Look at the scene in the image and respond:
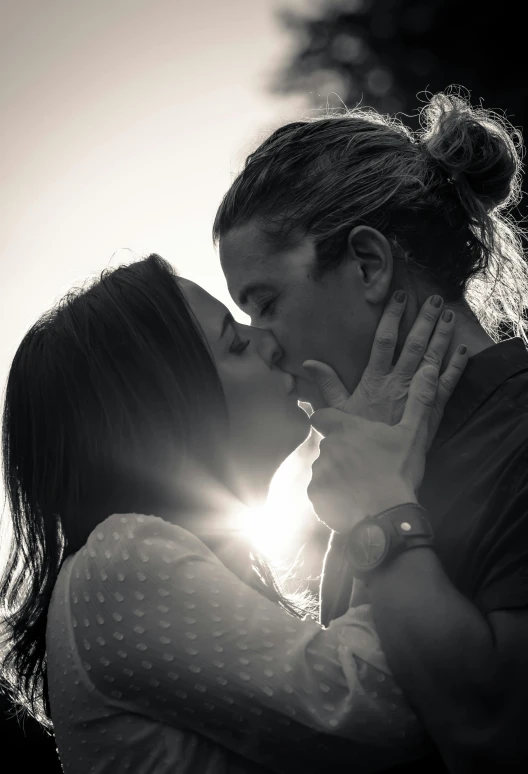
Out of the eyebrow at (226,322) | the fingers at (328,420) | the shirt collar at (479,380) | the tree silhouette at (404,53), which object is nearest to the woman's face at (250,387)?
the eyebrow at (226,322)

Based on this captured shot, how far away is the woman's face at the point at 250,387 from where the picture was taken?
84.9 inches

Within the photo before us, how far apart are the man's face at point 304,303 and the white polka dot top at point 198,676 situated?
0.64 metres

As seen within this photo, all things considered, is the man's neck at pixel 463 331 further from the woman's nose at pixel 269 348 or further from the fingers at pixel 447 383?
the woman's nose at pixel 269 348

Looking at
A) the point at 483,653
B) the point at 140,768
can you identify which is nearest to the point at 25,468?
the point at 140,768

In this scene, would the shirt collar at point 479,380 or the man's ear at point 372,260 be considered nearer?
the shirt collar at point 479,380

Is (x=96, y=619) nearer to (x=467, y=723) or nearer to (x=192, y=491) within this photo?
(x=192, y=491)

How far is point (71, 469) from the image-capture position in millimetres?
2043

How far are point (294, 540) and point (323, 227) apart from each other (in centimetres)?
143

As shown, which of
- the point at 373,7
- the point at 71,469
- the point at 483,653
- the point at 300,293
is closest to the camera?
the point at 483,653

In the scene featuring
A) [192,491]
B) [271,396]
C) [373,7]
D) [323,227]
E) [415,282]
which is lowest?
[192,491]

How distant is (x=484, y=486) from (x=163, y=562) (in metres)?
0.65

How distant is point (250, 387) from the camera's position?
2.17 meters

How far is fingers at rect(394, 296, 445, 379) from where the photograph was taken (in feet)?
6.50

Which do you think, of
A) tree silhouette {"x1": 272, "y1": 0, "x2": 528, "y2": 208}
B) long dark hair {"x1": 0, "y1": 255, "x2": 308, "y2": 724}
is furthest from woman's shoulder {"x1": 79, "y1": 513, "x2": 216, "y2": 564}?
tree silhouette {"x1": 272, "y1": 0, "x2": 528, "y2": 208}
